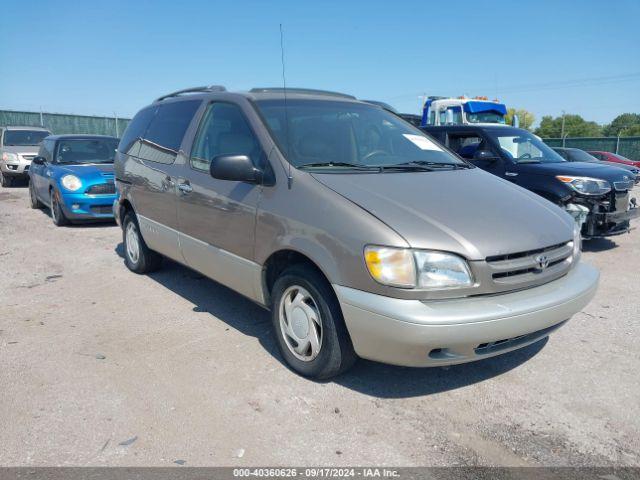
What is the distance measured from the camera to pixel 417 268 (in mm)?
2766

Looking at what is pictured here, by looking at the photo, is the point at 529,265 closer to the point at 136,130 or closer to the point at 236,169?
the point at 236,169

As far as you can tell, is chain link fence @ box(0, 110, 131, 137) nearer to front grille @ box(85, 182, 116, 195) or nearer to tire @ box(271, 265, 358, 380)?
front grille @ box(85, 182, 116, 195)

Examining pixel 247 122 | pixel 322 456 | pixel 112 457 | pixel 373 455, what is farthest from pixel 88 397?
pixel 247 122

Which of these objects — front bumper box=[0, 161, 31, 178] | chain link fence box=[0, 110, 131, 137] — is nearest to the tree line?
chain link fence box=[0, 110, 131, 137]

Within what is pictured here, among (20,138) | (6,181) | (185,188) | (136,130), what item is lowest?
(6,181)

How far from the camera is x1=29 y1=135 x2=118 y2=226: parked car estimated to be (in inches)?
351

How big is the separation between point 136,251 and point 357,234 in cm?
377

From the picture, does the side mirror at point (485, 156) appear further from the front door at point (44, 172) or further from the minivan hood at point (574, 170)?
the front door at point (44, 172)

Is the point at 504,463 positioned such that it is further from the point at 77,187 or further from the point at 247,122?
the point at 77,187

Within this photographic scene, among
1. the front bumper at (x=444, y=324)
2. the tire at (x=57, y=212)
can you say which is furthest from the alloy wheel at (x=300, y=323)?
the tire at (x=57, y=212)

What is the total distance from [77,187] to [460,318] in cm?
793

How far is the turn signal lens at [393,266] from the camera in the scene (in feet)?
9.05

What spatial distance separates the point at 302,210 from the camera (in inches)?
127

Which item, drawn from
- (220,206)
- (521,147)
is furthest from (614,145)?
(220,206)
